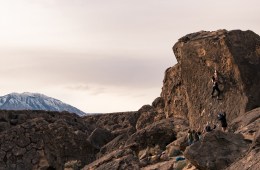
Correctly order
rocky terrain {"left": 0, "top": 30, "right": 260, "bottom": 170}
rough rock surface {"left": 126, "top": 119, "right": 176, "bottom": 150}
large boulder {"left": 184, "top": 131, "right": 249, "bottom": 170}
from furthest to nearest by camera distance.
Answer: rough rock surface {"left": 126, "top": 119, "right": 176, "bottom": 150}
rocky terrain {"left": 0, "top": 30, "right": 260, "bottom": 170}
large boulder {"left": 184, "top": 131, "right": 249, "bottom": 170}

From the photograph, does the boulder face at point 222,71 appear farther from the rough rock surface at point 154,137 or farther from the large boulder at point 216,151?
the large boulder at point 216,151

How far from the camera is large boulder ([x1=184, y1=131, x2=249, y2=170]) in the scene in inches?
700

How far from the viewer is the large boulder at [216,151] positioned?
17.8 metres

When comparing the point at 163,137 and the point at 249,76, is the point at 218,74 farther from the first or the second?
the point at 163,137

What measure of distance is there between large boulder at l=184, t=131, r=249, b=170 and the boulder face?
13609 mm

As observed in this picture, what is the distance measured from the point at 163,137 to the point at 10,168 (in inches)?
526

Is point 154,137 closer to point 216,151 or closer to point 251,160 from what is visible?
Answer: point 216,151

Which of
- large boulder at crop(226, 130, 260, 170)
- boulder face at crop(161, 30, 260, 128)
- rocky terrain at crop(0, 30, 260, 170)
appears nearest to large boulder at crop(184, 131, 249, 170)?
rocky terrain at crop(0, 30, 260, 170)

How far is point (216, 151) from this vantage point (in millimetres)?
18469

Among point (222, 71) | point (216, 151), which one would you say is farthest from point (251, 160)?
point (222, 71)

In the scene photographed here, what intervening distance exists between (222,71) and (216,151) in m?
17.7

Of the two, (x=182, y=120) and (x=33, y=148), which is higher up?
(x=182, y=120)

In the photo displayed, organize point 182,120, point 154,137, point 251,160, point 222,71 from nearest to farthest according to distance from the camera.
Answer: point 251,160
point 222,71
point 154,137
point 182,120

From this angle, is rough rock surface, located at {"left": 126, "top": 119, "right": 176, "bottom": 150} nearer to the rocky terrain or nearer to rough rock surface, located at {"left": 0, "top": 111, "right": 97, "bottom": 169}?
the rocky terrain
